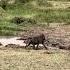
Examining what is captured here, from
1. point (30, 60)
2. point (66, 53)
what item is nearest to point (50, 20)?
point (66, 53)

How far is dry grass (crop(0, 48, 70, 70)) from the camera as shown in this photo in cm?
1225

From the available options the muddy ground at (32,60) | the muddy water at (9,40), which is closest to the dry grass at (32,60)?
the muddy ground at (32,60)

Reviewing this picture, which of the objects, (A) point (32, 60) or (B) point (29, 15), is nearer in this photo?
(A) point (32, 60)

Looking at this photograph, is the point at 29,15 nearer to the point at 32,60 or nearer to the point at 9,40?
the point at 9,40

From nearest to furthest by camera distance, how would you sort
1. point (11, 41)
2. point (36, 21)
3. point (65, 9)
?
point (11, 41) < point (36, 21) < point (65, 9)

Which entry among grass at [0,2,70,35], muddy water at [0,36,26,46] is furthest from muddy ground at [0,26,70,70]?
grass at [0,2,70,35]

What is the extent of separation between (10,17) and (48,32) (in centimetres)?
487

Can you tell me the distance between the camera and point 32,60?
525 inches

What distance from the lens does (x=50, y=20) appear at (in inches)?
1090

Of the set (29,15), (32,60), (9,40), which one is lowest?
(29,15)

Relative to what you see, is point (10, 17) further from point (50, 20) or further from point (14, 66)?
point (14, 66)

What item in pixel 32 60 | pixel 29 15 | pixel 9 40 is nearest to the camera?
pixel 32 60

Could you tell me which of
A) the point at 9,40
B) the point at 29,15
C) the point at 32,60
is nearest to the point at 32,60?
the point at 32,60

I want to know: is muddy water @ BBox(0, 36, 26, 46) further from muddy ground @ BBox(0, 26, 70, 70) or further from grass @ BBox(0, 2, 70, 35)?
muddy ground @ BBox(0, 26, 70, 70)
